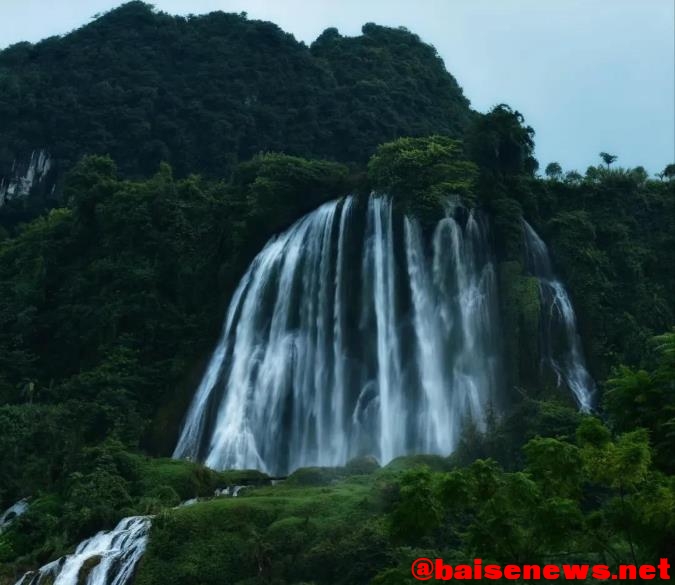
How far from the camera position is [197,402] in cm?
2805

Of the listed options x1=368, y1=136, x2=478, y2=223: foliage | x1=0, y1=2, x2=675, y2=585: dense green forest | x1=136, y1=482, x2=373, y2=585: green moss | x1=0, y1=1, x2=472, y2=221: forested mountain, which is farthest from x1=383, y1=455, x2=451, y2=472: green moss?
x1=0, y1=1, x2=472, y2=221: forested mountain

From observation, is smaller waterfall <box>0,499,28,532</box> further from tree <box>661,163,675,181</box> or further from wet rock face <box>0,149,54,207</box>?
wet rock face <box>0,149,54,207</box>

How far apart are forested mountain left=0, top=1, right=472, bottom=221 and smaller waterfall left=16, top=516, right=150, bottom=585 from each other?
123ft

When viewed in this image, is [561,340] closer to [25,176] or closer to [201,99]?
[201,99]

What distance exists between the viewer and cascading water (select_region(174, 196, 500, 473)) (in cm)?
2566

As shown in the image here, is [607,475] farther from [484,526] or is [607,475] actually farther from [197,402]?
[197,402]

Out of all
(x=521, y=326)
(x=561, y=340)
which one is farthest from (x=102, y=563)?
(x=561, y=340)

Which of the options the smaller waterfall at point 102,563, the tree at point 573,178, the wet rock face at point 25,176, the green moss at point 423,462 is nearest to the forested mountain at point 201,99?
the wet rock face at point 25,176

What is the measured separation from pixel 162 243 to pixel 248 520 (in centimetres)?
1880

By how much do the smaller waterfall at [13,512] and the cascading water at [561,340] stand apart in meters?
15.0

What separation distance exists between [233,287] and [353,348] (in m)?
5.73

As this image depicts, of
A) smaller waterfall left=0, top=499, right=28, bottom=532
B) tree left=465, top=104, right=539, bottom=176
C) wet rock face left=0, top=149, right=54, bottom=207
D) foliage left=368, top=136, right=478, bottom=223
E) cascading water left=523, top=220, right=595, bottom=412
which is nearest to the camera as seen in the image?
smaller waterfall left=0, top=499, right=28, bottom=532

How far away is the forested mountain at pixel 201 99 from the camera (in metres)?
54.8

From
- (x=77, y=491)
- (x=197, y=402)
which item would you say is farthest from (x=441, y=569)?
(x=197, y=402)
